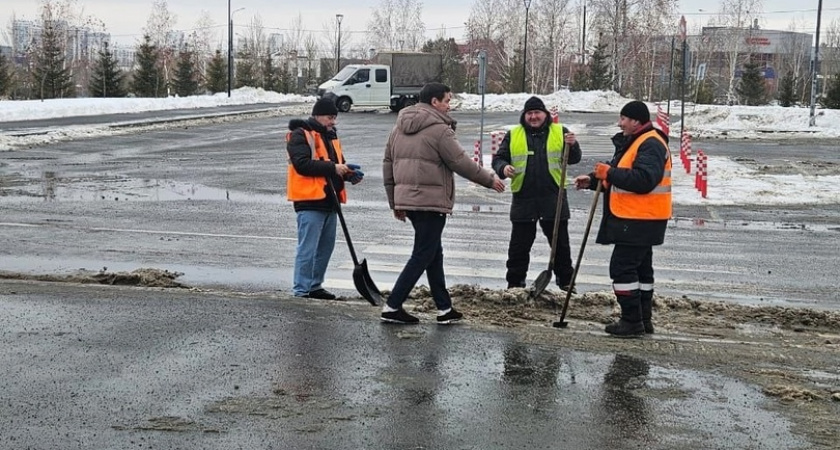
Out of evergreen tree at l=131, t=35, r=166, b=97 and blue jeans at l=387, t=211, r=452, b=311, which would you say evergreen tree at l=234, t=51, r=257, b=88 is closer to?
evergreen tree at l=131, t=35, r=166, b=97

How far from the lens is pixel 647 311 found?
6.90m

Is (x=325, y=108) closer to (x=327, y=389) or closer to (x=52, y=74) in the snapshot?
(x=327, y=389)

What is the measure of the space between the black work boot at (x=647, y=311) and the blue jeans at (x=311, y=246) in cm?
281

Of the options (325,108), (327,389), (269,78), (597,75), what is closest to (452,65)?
(269,78)

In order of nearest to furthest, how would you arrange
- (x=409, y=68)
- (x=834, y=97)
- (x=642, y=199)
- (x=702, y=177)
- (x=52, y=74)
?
(x=642, y=199) → (x=702, y=177) → (x=834, y=97) → (x=409, y=68) → (x=52, y=74)

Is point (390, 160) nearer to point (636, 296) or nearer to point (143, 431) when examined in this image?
point (636, 296)

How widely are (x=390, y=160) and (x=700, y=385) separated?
2.85 m

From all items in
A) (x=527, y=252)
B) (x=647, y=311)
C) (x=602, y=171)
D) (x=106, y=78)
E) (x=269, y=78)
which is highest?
A: (x=269, y=78)

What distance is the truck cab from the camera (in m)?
45.7

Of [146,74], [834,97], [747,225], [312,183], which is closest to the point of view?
[312,183]

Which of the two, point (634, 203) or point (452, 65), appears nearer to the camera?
point (634, 203)

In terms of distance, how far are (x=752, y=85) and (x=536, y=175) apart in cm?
5626

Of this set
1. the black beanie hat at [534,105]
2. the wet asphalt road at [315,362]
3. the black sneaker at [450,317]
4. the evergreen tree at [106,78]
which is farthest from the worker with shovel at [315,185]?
the evergreen tree at [106,78]

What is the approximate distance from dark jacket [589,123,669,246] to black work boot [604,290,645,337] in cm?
42
